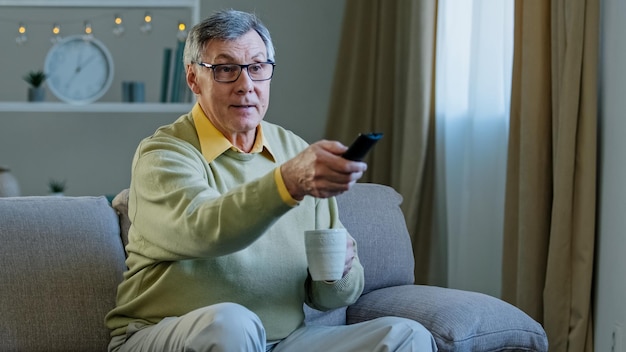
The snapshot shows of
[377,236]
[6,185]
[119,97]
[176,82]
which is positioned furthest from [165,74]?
[377,236]

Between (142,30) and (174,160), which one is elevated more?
(142,30)

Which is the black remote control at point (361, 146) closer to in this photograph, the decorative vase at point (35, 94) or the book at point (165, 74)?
the book at point (165, 74)

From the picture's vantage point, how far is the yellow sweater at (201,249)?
1.86m

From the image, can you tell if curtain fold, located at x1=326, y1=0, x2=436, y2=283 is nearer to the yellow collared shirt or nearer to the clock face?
the clock face

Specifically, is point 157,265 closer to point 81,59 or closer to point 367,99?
point 367,99

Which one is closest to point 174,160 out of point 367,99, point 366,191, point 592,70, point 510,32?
point 366,191

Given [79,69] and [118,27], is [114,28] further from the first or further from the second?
[79,69]

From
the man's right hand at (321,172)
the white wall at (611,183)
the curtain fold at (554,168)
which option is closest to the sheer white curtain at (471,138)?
the curtain fold at (554,168)

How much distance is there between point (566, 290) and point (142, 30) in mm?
2591

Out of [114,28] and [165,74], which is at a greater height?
[114,28]

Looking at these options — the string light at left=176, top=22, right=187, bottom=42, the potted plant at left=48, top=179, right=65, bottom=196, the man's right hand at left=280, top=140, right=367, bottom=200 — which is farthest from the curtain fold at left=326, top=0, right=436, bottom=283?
the man's right hand at left=280, top=140, right=367, bottom=200

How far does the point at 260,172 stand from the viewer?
2193mm

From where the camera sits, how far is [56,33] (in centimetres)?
479

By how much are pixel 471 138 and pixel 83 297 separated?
1.86m
